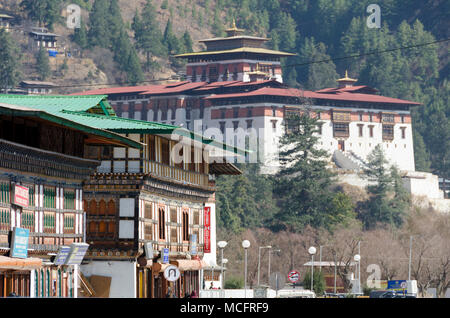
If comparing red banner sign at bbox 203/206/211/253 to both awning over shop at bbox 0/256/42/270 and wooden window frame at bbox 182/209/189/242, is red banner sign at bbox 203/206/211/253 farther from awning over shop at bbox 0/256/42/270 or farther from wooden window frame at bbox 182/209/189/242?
awning over shop at bbox 0/256/42/270

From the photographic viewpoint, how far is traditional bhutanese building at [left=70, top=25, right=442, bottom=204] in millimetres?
175625

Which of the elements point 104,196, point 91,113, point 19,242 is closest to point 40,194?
point 19,242

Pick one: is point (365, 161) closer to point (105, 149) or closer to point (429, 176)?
point (429, 176)

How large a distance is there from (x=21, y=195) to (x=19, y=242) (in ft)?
5.91

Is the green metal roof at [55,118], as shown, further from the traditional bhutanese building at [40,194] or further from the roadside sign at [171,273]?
the roadside sign at [171,273]

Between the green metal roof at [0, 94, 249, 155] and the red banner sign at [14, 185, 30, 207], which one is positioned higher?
the green metal roof at [0, 94, 249, 155]

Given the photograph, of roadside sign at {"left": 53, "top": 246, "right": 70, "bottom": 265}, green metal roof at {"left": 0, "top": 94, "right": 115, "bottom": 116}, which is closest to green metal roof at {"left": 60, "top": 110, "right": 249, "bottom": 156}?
green metal roof at {"left": 0, "top": 94, "right": 115, "bottom": 116}

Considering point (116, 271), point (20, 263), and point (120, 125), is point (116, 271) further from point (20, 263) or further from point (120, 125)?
point (20, 263)

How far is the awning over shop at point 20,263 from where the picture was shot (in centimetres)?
3966

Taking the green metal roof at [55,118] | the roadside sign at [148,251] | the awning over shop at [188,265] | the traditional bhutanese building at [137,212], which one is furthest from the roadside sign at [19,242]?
the awning over shop at [188,265]

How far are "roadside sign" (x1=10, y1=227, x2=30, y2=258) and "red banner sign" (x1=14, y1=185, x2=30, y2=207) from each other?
92cm

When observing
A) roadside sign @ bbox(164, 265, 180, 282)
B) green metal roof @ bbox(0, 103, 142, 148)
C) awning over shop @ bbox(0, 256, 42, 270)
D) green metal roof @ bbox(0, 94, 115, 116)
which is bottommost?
roadside sign @ bbox(164, 265, 180, 282)

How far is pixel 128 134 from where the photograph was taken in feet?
183
